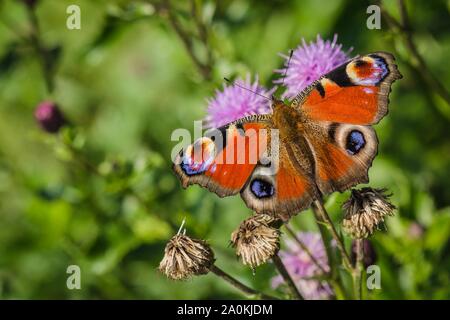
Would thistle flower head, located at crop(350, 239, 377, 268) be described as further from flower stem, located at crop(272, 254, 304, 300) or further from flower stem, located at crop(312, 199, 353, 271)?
flower stem, located at crop(272, 254, 304, 300)

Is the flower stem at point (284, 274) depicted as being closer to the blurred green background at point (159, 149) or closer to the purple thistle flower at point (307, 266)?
the purple thistle flower at point (307, 266)

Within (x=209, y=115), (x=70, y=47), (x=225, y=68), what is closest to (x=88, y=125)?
(x=70, y=47)

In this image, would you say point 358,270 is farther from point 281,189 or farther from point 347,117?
point 347,117

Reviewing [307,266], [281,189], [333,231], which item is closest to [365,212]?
[333,231]

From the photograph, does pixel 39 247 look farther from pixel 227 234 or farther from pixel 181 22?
pixel 181 22

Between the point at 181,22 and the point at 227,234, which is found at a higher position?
the point at 181,22

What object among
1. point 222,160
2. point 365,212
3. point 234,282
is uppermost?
point 222,160
